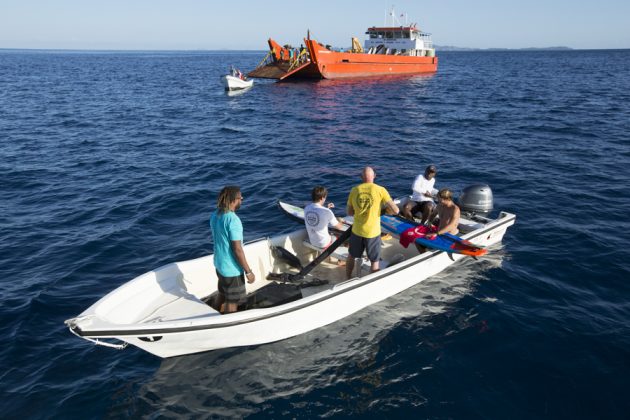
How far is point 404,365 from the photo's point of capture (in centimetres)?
634

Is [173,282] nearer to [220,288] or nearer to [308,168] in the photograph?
[220,288]

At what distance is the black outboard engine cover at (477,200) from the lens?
999 cm

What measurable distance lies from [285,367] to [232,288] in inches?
57.7

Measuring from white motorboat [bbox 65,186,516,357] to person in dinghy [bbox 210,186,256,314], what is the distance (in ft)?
1.04

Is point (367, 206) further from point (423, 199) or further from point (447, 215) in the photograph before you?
point (423, 199)

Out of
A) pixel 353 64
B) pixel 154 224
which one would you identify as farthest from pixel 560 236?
pixel 353 64

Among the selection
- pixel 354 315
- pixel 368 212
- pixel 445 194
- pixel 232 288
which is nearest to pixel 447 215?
pixel 445 194

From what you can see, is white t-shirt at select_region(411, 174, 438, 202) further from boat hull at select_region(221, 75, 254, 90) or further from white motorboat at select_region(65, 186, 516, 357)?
boat hull at select_region(221, 75, 254, 90)

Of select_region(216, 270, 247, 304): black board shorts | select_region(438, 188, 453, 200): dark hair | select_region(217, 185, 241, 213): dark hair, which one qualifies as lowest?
select_region(216, 270, 247, 304): black board shorts

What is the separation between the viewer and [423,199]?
9.64 metres

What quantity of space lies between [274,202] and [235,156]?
6209mm

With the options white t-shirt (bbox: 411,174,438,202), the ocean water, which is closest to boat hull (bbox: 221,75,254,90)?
the ocean water

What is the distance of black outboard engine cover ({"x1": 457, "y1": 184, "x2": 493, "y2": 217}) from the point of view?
32.8 ft

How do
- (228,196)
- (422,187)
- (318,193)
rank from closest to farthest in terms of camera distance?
1. (228,196)
2. (318,193)
3. (422,187)
